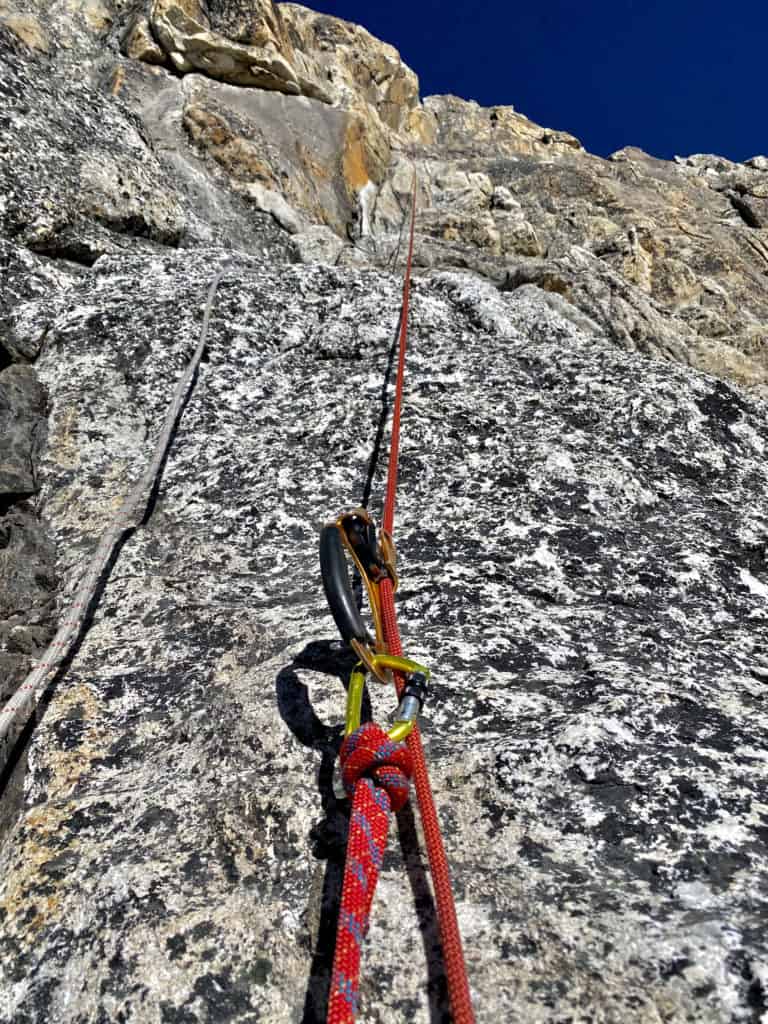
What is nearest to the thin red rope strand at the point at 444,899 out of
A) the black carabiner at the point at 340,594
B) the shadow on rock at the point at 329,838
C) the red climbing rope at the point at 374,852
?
the red climbing rope at the point at 374,852

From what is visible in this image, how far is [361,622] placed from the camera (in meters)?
1.79

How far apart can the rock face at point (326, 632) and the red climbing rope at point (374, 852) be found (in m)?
0.24

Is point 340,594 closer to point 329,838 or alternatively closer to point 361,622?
point 361,622

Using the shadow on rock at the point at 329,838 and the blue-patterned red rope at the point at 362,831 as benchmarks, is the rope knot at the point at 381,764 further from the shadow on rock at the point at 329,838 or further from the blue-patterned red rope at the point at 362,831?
the shadow on rock at the point at 329,838

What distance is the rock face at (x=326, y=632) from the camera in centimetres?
148

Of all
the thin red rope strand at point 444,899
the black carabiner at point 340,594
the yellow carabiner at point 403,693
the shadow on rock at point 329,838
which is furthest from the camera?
the black carabiner at point 340,594

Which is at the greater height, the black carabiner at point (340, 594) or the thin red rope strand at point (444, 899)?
the black carabiner at point (340, 594)

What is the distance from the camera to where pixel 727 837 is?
1575 mm

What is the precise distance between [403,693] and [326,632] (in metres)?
0.89

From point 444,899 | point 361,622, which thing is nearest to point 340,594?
point 361,622

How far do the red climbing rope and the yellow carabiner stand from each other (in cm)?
5

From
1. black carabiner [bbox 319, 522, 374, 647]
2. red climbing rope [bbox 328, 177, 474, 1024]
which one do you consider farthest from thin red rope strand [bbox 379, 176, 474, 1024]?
black carabiner [bbox 319, 522, 374, 647]

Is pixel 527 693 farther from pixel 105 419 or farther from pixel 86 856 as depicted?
pixel 105 419

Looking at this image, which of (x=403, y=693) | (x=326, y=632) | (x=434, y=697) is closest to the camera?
(x=403, y=693)
